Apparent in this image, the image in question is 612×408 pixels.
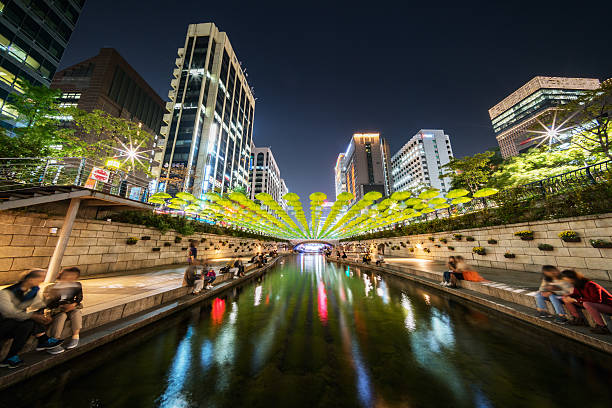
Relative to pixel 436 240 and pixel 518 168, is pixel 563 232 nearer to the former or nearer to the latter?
pixel 436 240

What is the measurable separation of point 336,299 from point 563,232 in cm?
983

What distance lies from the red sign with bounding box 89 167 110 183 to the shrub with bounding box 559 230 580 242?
19284 mm

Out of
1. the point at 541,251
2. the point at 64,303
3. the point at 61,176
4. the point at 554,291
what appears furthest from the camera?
the point at 541,251

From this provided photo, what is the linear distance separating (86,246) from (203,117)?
148 feet

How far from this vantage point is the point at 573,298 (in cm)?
423

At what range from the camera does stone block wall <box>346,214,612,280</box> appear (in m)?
7.28

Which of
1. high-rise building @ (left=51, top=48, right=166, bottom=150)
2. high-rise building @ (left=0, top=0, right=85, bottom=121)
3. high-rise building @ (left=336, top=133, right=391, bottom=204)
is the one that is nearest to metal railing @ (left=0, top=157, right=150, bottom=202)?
high-rise building @ (left=0, top=0, right=85, bottom=121)

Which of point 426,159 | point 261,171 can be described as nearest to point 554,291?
point 426,159

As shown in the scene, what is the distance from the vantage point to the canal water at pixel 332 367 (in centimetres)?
270

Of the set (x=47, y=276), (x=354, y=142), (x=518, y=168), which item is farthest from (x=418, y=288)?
(x=354, y=142)

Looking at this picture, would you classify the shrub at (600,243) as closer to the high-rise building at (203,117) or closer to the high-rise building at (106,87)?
the high-rise building at (203,117)

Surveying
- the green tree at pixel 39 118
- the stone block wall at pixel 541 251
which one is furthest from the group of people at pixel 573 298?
the green tree at pixel 39 118

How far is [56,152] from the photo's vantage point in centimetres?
1329

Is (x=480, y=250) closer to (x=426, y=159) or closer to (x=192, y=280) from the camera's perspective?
(x=192, y=280)
